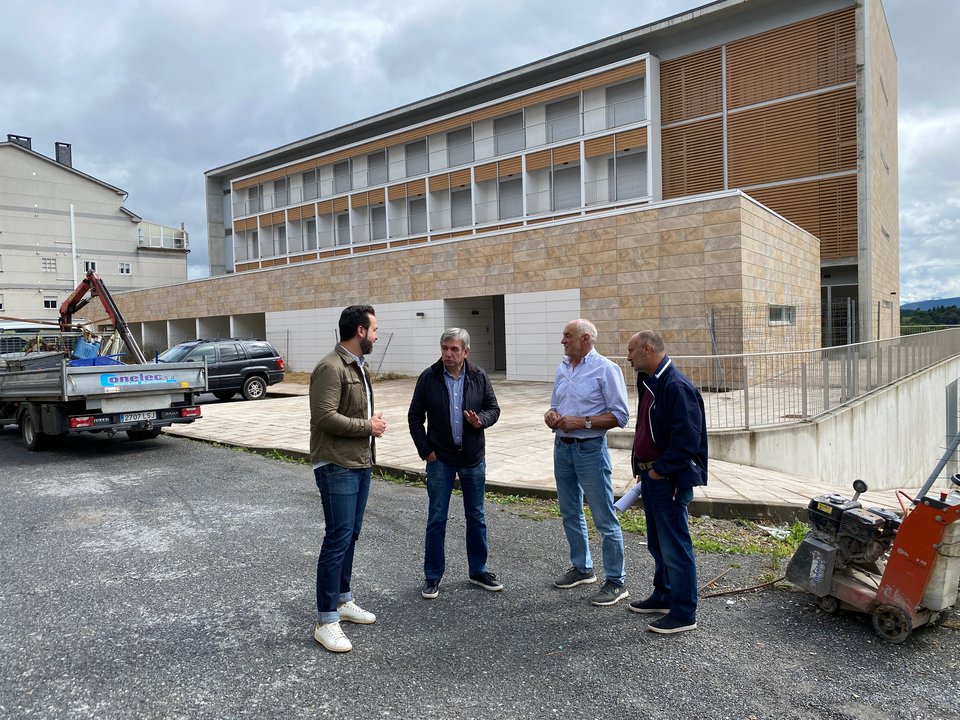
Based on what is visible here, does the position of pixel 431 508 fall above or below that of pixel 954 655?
above

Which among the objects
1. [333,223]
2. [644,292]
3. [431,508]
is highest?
[333,223]

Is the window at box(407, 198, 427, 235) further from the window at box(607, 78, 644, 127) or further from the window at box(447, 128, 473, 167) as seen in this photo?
the window at box(607, 78, 644, 127)

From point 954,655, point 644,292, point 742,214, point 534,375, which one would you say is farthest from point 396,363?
point 954,655

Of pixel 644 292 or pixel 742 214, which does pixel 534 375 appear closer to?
pixel 644 292

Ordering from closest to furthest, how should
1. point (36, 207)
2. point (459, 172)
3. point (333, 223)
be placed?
point (459, 172) → point (333, 223) → point (36, 207)

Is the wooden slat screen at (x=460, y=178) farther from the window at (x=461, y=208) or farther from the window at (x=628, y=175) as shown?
the window at (x=628, y=175)

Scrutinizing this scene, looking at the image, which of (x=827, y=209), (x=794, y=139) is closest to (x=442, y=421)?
(x=827, y=209)

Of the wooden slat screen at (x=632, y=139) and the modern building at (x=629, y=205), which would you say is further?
the wooden slat screen at (x=632, y=139)

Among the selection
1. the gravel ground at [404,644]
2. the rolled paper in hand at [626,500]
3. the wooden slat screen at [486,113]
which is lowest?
the gravel ground at [404,644]

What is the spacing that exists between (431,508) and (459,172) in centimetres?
2875

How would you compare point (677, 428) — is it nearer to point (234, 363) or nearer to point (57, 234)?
point (234, 363)

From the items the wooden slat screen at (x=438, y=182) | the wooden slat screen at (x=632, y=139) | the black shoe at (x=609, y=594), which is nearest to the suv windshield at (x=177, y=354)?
the black shoe at (x=609, y=594)

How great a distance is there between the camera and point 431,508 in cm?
430

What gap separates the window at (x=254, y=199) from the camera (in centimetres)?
4075
